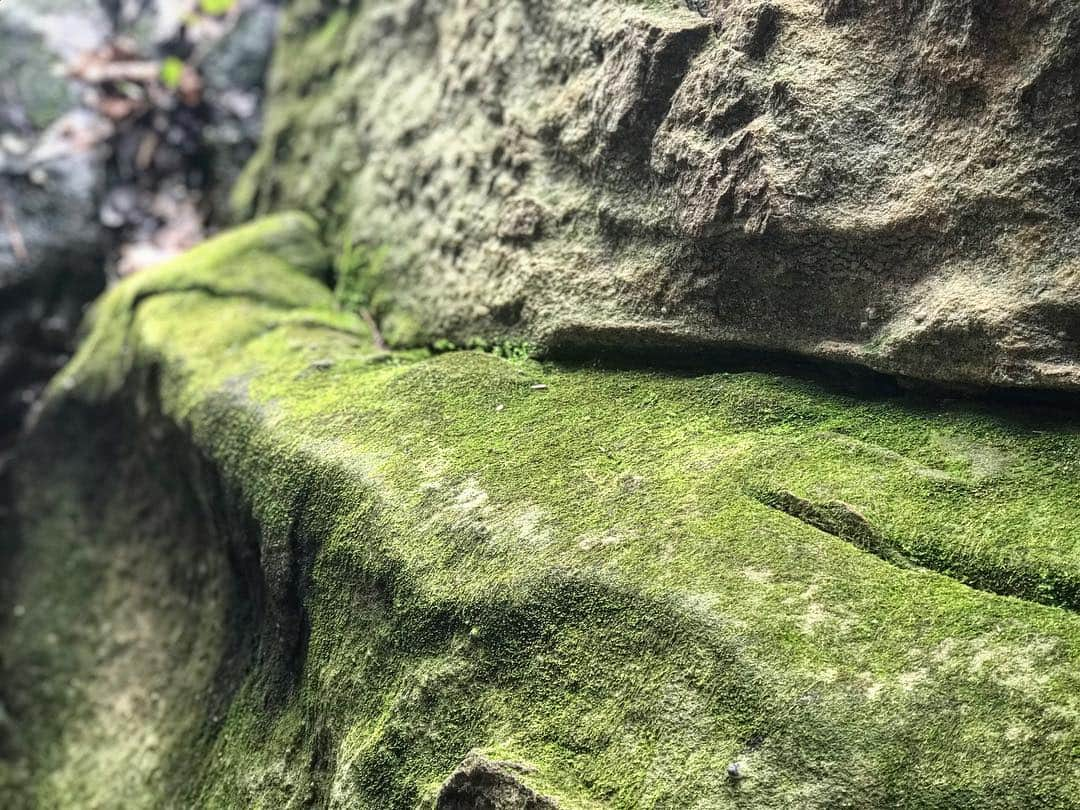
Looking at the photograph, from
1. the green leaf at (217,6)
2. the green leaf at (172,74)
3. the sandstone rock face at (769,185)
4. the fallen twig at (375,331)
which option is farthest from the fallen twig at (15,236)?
the sandstone rock face at (769,185)

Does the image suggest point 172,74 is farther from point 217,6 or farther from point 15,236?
point 15,236

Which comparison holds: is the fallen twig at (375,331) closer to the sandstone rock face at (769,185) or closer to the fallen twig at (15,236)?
the sandstone rock face at (769,185)

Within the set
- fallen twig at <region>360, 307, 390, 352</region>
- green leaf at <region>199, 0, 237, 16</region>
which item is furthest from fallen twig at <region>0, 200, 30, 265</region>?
fallen twig at <region>360, 307, 390, 352</region>

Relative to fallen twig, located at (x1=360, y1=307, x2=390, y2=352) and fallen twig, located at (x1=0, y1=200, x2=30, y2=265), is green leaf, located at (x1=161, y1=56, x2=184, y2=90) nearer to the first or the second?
fallen twig, located at (x1=0, y1=200, x2=30, y2=265)

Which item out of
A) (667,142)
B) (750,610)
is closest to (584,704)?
(750,610)

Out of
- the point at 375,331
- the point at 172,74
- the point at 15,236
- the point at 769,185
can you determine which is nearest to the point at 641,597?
the point at 769,185
